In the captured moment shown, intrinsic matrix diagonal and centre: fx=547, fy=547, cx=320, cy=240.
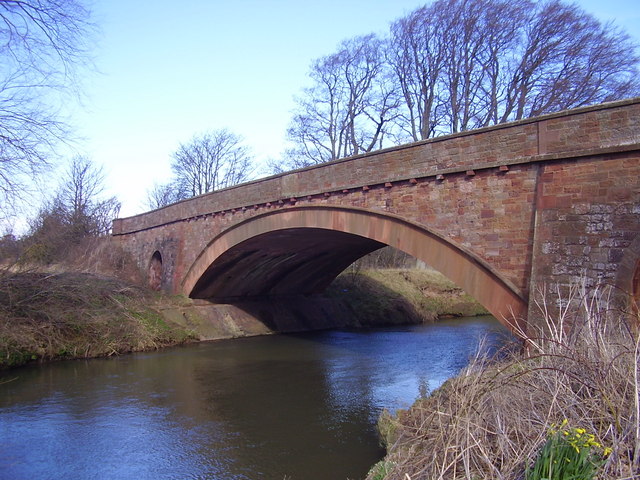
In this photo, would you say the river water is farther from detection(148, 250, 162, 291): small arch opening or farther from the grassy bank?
detection(148, 250, 162, 291): small arch opening

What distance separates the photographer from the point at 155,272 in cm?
1884

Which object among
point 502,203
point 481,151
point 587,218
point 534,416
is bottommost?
point 534,416

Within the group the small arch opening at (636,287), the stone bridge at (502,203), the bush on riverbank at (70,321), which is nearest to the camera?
the small arch opening at (636,287)

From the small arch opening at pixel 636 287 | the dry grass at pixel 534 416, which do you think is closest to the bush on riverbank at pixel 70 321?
the dry grass at pixel 534 416

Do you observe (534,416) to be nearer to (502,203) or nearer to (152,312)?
(502,203)

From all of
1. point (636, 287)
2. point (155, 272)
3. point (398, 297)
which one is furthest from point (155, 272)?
point (636, 287)

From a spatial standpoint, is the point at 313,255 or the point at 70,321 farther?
the point at 313,255

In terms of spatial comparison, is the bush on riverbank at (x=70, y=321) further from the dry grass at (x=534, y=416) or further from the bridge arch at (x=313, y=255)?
the dry grass at (x=534, y=416)

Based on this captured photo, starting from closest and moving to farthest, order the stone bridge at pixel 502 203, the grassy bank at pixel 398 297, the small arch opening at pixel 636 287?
the small arch opening at pixel 636 287 → the stone bridge at pixel 502 203 → the grassy bank at pixel 398 297

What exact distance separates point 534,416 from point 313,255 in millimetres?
12361

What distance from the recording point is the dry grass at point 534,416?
255 cm

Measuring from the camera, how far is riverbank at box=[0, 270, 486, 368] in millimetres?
11039

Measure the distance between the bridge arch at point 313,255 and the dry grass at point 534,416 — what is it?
76.7 inches

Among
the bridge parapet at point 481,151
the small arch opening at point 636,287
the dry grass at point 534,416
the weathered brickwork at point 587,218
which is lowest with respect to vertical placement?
the dry grass at point 534,416
